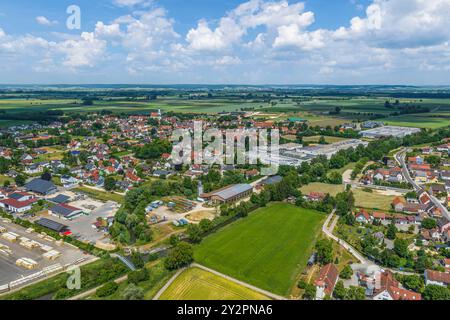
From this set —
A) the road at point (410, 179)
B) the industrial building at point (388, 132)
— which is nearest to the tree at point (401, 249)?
the road at point (410, 179)

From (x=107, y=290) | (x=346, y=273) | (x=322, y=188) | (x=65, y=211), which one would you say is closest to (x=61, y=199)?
(x=65, y=211)

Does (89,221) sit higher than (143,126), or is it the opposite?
(143,126)

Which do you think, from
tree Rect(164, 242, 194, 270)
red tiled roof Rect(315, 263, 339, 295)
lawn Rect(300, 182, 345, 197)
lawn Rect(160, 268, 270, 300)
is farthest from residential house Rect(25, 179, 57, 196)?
red tiled roof Rect(315, 263, 339, 295)

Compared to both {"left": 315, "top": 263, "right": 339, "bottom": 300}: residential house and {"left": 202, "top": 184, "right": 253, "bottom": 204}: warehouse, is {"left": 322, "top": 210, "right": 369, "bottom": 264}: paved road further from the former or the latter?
{"left": 202, "top": 184, "right": 253, "bottom": 204}: warehouse

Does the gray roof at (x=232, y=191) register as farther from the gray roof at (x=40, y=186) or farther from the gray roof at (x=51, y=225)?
the gray roof at (x=40, y=186)
